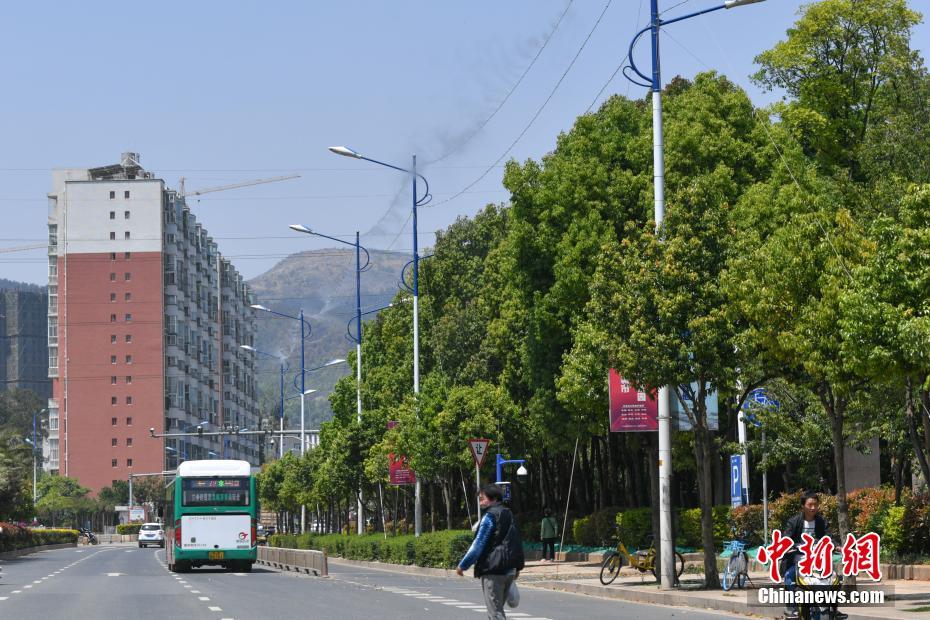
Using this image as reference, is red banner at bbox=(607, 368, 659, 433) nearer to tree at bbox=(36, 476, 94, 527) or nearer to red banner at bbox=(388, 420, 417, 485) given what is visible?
red banner at bbox=(388, 420, 417, 485)

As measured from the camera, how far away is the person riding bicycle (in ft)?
53.0

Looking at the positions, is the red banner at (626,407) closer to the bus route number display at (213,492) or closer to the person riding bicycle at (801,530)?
the person riding bicycle at (801,530)

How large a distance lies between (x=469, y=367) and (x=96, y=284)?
332 feet

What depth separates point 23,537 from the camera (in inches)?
3103

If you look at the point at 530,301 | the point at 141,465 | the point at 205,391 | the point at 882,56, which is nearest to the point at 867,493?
the point at 530,301

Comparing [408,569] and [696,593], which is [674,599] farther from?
[408,569]

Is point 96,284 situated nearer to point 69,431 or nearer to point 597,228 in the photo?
point 69,431

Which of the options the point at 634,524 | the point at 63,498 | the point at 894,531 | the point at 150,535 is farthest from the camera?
the point at 63,498

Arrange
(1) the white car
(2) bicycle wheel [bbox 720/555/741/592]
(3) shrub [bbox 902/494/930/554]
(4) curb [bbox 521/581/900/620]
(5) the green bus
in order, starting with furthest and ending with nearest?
1. (1) the white car
2. (5) the green bus
3. (3) shrub [bbox 902/494/930/554]
4. (2) bicycle wheel [bbox 720/555/741/592]
5. (4) curb [bbox 521/581/900/620]

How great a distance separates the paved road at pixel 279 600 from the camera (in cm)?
2230

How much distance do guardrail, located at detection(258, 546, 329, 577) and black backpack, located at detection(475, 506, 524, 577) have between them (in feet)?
89.4

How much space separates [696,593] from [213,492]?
2169cm

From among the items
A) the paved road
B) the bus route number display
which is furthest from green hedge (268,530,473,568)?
the bus route number display

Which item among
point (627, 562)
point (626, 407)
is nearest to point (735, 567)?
point (626, 407)
